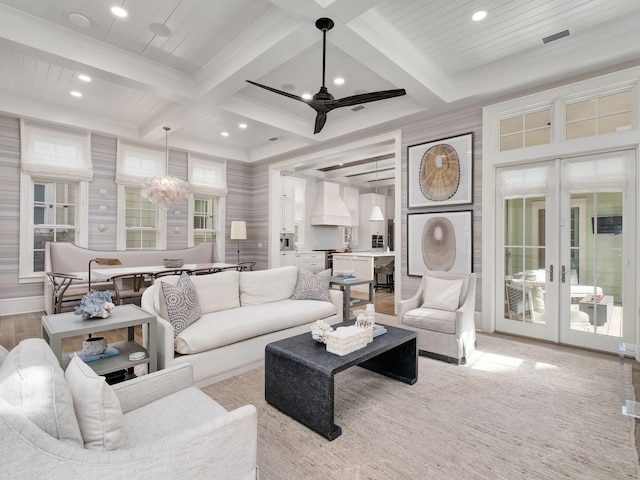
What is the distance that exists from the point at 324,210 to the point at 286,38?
5.96m

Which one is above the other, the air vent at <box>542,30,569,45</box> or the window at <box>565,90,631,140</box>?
the air vent at <box>542,30,569,45</box>

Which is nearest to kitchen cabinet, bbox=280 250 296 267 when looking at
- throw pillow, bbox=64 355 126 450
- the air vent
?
the air vent

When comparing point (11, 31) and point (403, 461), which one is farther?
point (11, 31)

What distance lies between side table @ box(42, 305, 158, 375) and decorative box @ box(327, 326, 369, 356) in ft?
4.26

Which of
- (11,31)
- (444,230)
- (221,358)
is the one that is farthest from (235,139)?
(221,358)

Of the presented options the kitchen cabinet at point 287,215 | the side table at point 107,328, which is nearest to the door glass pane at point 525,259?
the side table at point 107,328

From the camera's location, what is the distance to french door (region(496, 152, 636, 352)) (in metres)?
3.43

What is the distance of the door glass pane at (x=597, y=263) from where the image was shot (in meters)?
3.47

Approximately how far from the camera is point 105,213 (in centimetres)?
585

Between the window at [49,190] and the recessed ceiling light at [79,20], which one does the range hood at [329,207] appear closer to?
the window at [49,190]

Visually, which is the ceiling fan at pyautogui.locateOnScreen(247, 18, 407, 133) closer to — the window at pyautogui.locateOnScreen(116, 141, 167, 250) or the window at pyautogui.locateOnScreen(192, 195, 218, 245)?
the window at pyautogui.locateOnScreen(116, 141, 167, 250)

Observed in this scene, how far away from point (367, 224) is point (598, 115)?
7.01 metres

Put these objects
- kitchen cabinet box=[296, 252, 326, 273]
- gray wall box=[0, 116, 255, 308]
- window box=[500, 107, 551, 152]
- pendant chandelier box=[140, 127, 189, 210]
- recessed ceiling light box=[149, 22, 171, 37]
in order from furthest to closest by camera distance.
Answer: kitchen cabinet box=[296, 252, 326, 273] → pendant chandelier box=[140, 127, 189, 210] → gray wall box=[0, 116, 255, 308] → window box=[500, 107, 551, 152] → recessed ceiling light box=[149, 22, 171, 37]

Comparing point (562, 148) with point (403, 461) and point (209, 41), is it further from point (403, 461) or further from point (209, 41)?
point (209, 41)
